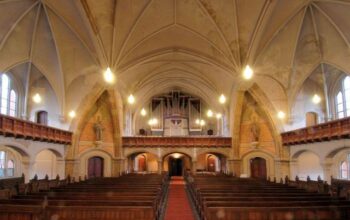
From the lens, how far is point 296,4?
17.6 m

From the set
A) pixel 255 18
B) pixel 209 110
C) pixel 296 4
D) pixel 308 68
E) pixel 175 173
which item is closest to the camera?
pixel 296 4

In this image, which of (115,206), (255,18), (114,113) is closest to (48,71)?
(114,113)

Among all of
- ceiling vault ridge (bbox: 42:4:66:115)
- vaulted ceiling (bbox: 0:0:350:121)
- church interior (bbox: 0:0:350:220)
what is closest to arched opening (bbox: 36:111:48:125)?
church interior (bbox: 0:0:350:220)

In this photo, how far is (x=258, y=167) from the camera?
28.4m

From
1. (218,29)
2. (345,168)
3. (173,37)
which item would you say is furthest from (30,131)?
(345,168)

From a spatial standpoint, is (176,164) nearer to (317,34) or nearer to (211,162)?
(211,162)

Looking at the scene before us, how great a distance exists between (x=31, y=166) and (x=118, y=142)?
31.9ft

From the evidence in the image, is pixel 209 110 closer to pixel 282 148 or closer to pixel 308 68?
pixel 282 148

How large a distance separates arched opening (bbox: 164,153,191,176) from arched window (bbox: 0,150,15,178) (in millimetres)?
18329

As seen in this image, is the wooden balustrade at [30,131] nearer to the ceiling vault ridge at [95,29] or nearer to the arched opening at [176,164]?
the ceiling vault ridge at [95,29]

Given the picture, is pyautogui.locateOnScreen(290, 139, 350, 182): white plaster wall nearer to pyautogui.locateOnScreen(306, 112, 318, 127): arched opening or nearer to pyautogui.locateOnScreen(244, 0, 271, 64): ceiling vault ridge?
pyautogui.locateOnScreen(306, 112, 318, 127): arched opening

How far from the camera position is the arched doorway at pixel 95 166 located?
27.9m

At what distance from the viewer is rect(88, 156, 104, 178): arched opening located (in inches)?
1097

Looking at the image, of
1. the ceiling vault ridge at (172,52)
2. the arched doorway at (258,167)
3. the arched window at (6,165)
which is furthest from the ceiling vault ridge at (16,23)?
the arched doorway at (258,167)
